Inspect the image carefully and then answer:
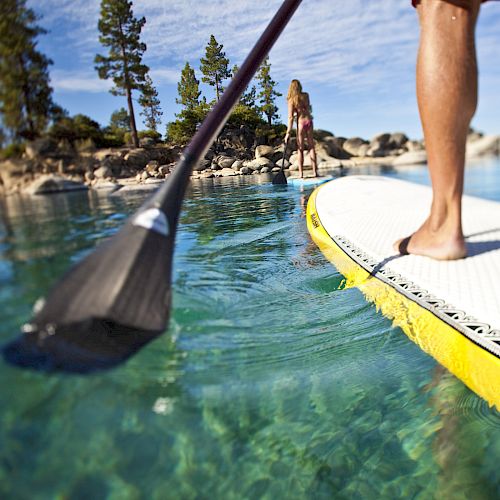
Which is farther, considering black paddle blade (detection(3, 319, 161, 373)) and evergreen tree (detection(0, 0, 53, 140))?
evergreen tree (detection(0, 0, 53, 140))

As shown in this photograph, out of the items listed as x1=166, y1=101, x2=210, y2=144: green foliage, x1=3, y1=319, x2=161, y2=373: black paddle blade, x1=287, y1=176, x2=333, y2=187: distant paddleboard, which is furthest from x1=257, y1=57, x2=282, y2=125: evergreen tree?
x1=287, y1=176, x2=333, y2=187: distant paddleboard

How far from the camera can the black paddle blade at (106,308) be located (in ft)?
1.68

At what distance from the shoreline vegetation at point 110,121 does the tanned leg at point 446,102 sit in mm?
133

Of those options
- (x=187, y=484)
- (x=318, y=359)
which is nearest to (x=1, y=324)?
(x=187, y=484)

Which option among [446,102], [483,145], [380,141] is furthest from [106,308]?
[380,141]

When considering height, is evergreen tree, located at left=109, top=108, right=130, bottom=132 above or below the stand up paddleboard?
above

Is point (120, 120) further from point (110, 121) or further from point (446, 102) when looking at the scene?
point (446, 102)

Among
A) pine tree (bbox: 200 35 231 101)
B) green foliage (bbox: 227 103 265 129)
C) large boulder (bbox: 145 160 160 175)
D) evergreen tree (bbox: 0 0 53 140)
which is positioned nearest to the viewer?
evergreen tree (bbox: 0 0 53 140)

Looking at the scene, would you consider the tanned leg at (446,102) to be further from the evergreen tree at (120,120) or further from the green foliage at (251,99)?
the evergreen tree at (120,120)

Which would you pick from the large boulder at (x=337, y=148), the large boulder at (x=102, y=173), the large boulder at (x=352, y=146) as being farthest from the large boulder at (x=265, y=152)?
the large boulder at (x=352, y=146)

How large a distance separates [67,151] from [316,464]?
83 centimetres

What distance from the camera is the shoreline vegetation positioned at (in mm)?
816

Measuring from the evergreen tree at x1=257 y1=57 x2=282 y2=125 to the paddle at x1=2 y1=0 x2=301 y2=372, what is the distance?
97cm

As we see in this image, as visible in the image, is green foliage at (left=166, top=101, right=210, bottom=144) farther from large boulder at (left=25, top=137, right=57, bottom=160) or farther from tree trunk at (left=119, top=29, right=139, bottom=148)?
large boulder at (left=25, top=137, right=57, bottom=160)
